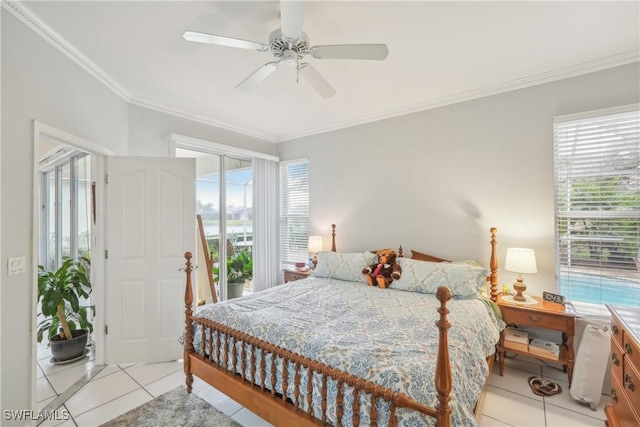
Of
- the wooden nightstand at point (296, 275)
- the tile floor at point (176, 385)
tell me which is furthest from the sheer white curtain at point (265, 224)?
the tile floor at point (176, 385)

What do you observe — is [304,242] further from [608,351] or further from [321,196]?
[608,351]

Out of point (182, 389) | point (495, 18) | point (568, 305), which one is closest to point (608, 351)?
point (568, 305)

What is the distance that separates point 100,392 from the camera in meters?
2.40

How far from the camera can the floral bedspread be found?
139cm

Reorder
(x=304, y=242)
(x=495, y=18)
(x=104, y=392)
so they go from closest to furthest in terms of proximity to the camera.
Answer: (x=495, y=18), (x=104, y=392), (x=304, y=242)

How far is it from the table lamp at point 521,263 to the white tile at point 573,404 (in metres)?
0.78

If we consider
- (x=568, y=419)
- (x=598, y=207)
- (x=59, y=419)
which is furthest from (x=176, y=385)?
(x=598, y=207)

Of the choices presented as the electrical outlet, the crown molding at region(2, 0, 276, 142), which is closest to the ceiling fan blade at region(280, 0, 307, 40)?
the crown molding at region(2, 0, 276, 142)

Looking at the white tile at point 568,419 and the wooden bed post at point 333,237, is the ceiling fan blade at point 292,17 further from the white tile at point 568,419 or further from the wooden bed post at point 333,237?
the white tile at point 568,419

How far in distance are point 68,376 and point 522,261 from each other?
4320 mm

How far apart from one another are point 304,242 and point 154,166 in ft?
8.14

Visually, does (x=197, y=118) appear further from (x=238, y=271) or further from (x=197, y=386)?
(x=197, y=386)

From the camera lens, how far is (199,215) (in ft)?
13.4

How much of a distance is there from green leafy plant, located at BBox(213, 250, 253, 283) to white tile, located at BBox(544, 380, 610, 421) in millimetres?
3873
